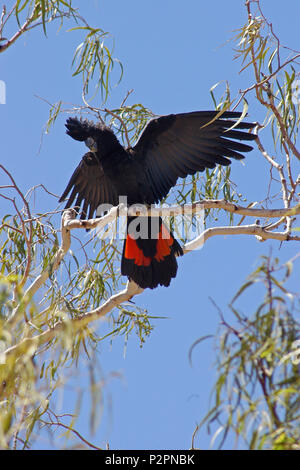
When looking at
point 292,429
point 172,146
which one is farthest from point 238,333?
point 172,146

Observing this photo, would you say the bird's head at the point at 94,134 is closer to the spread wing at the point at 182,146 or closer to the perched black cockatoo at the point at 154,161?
the perched black cockatoo at the point at 154,161

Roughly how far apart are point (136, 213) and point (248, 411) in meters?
1.88

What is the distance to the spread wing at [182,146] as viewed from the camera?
408cm

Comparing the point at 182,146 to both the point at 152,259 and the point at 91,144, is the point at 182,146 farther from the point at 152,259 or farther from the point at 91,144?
the point at 152,259

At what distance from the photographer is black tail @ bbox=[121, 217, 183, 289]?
3.94m

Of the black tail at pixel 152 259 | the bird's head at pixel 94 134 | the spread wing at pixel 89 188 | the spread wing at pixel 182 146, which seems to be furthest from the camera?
the spread wing at pixel 89 188

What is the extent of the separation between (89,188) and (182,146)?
2.57ft

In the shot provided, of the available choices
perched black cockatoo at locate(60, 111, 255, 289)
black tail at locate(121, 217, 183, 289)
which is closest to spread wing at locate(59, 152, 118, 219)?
perched black cockatoo at locate(60, 111, 255, 289)

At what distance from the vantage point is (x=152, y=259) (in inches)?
157

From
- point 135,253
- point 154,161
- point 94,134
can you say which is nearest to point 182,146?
point 154,161

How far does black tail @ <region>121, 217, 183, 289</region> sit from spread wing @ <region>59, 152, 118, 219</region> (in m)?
0.63

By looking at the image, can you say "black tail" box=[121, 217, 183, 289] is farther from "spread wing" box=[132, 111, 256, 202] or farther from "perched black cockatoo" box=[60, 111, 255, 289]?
"spread wing" box=[132, 111, 256, 202]

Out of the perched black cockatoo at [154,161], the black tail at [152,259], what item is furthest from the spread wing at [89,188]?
the black tail at [152,259]
